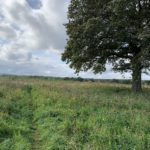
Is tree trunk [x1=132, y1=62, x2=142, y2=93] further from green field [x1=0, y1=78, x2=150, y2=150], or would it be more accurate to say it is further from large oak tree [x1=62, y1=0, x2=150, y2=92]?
green field [x1=0, y1=78, x2=150, y2=150]

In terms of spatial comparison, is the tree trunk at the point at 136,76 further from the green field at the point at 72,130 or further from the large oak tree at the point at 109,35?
the green field at the point at 72,130

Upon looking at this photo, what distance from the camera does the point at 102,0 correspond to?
124ft

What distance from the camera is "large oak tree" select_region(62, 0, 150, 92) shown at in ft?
116

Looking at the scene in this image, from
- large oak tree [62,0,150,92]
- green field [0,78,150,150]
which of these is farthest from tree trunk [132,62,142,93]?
green field [0,78,150,150]

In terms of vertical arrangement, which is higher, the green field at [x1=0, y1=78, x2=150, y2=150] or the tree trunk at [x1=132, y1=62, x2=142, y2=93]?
the tree trunk at [x1=132, y1=62, x2=142, y2=93]

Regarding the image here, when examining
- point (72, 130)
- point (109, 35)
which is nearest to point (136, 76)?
point (109, 35)

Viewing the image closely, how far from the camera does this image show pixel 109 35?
1465 inches

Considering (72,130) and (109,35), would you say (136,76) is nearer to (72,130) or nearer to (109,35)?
(109,35)

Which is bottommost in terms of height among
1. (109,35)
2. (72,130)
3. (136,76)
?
(72,130)

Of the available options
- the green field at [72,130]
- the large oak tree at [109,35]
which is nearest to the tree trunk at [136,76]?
the large oak tree at [109,35]

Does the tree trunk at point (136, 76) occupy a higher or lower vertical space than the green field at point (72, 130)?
higher

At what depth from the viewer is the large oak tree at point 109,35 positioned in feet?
116

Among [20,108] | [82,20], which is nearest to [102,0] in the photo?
[82,20]

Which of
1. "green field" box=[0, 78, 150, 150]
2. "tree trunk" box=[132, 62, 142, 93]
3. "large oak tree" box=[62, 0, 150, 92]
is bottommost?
"green field" box=[0, 78, 150, 150]
